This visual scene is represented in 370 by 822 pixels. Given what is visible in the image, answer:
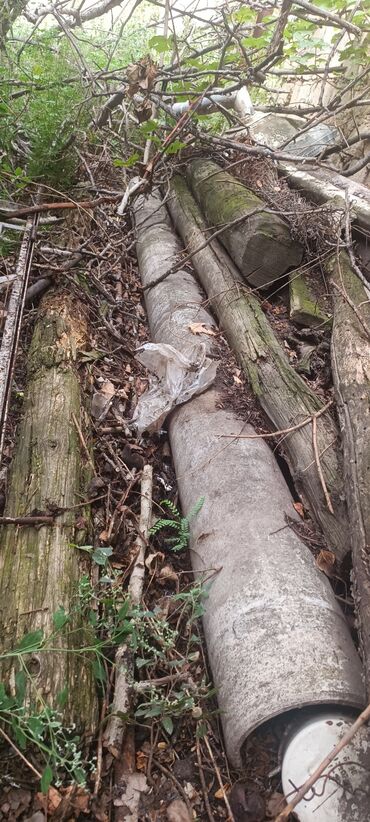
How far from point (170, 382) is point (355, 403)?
0.98 metres

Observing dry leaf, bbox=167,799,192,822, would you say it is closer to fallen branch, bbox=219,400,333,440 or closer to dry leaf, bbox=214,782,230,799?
dry leaf, bbox=214,782,230,799

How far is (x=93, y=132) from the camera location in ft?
14.5

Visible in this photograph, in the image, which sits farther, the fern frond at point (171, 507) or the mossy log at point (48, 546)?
the fern frond at point (171, 507)

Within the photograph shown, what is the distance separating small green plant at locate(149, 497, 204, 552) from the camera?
2.04 m

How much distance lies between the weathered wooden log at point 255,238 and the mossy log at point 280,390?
123 mm

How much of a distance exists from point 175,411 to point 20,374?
89 cm

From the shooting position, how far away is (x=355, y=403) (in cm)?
206

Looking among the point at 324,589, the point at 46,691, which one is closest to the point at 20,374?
the point at 46,691

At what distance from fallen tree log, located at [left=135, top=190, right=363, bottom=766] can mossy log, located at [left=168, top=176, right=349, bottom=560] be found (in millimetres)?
114

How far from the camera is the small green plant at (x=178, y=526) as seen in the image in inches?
80.4

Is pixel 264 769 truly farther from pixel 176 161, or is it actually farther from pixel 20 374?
pixel 176 161

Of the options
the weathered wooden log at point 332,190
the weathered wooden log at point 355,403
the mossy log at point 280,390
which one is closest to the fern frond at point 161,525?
the mossy log at point 280,390

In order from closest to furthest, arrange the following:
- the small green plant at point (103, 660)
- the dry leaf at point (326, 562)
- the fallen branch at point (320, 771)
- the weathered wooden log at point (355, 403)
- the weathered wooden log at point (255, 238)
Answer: the fallen branch at point (320, 771), the small green plant at point (103, 660), the weathered wooden log at point (355, 403), the dry leaf at point (326, 562), the weathered wooden log at point (255, 238)

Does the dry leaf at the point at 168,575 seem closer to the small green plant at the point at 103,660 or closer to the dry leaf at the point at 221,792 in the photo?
the small green plant at the point at 103,660
